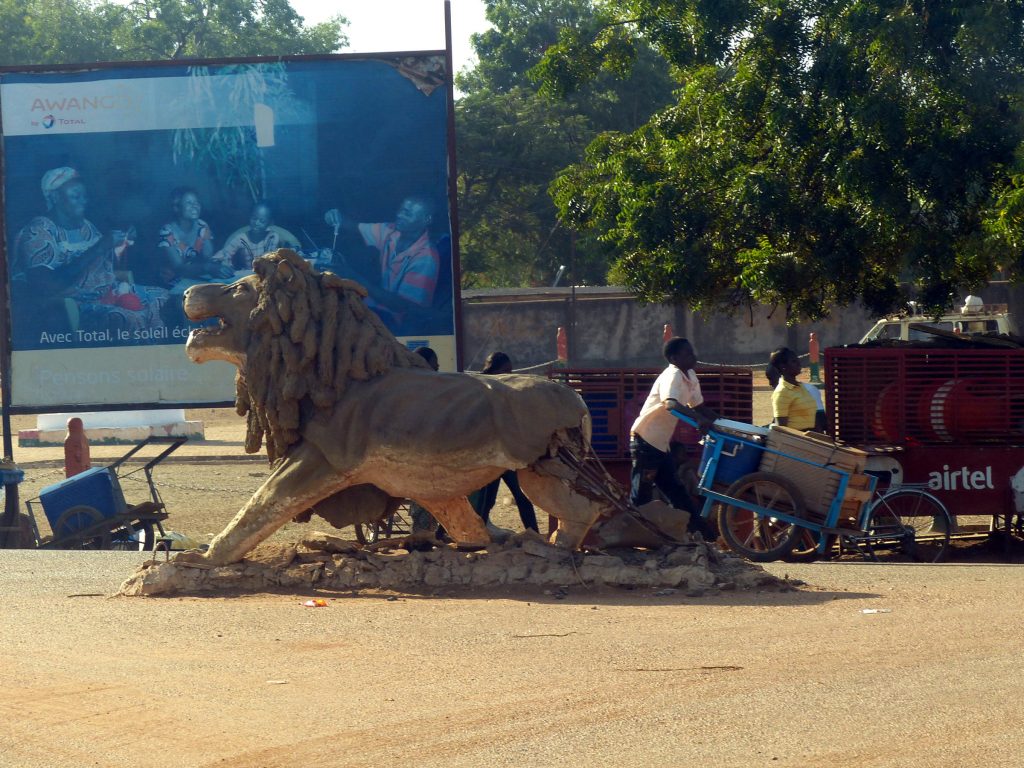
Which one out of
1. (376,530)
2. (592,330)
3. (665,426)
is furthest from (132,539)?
(592,330)

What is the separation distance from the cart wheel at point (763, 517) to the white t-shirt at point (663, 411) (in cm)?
64

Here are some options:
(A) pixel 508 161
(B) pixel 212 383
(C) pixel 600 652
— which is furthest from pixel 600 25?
(A) pixel 508 161

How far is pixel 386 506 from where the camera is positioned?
9.16 meters

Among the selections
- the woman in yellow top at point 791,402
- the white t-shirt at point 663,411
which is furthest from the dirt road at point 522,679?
the woman in yellow top at point 791,402

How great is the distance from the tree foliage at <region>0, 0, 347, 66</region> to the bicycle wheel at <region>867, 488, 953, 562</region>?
41.3 m

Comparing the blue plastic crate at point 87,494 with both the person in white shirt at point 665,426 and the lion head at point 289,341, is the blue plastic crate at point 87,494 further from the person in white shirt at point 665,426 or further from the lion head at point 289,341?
the person in white shirt at point 665,426

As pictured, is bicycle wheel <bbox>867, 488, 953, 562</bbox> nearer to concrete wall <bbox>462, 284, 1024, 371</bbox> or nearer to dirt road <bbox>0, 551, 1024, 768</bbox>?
dirt road <bbox>0, 551, 1024, 768</bbox>

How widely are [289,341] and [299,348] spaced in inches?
3.0

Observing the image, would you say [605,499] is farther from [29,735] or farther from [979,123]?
[979,123]

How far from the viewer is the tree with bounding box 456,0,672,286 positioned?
39875 mm

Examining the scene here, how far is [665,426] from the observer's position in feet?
33.9

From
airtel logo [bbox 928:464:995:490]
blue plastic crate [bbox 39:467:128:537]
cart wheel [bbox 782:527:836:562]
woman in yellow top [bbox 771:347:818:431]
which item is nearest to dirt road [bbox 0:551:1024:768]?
cart wheel [bbox 782:527:836:562]

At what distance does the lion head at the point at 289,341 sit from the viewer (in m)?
8.70

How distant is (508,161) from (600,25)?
2459 cm
